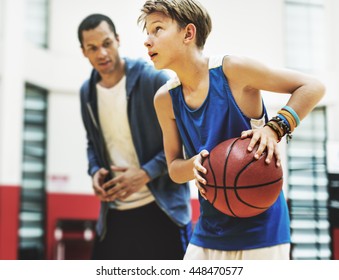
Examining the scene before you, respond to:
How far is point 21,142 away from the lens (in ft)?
8.68

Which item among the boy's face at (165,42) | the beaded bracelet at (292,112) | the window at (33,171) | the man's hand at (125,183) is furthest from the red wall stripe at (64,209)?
the beaded bracelet at (292,112)

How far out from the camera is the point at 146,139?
254 cm

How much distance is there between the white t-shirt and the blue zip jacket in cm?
3

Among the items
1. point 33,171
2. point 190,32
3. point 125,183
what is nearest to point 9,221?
point 33,171

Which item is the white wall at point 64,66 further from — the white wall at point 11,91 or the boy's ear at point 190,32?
the boy's ear at point 190,32

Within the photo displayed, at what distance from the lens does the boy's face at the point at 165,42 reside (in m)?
2.10

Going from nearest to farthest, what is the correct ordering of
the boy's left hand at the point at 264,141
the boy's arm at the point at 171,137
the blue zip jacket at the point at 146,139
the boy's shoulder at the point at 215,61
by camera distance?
1. the boy's left hand at the point at 264,141
2. the boy's shoulder at the point at 215,61
3. the boy's arm at the point at 171,137
4. the blue zip jacket at the point at 146,139

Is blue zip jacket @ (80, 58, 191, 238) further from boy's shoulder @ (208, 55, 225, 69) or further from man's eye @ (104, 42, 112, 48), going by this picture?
boy's shoulder @ (208, 55, 225, 69)

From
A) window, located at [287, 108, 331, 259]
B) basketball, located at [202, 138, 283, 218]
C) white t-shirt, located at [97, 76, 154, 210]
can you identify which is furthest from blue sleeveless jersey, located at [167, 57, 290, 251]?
window, located at [287, 108, 331, 259]

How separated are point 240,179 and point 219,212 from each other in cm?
24

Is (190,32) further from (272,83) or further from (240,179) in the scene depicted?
(240,179)

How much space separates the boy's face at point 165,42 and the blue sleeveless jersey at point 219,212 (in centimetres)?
13

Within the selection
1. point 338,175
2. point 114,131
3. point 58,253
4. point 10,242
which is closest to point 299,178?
point 338,175

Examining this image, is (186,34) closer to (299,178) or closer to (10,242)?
(299,178)
